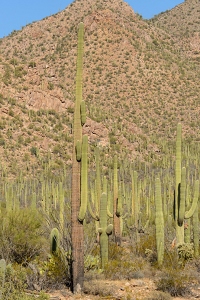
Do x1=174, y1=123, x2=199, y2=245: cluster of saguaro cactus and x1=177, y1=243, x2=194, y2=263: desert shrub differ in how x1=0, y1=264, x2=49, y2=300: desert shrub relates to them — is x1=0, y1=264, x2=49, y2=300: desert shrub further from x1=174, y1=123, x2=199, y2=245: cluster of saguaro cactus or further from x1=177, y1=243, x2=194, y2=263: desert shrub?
x1=174, y1=123, x2=199, y2=245: cluster of saguaro cactus

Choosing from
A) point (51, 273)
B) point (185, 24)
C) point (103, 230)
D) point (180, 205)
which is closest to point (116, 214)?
point (103, 230)

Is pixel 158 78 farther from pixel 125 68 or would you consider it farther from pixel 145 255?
pixel 145 255

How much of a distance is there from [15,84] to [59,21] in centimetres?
2932

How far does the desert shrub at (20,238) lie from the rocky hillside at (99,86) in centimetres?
1957

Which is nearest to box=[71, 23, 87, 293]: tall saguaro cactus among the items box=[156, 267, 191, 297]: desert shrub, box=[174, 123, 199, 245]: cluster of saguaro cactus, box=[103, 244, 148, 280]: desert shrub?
box=[103, 244, 148, 280]: desert shrub

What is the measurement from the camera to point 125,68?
5497 cm

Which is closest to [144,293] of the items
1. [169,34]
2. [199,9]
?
[169,34]

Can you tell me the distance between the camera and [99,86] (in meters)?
53.0

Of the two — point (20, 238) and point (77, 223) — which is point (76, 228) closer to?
point (77, 223)

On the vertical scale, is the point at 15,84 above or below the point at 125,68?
below

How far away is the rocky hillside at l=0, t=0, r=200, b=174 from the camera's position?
35875 mm

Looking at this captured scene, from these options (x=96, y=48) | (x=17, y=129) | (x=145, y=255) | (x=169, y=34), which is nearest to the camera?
(x=145, y=255)

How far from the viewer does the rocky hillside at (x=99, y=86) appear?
3588 centimetres

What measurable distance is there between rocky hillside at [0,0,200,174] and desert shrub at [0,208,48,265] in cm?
1957
